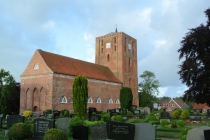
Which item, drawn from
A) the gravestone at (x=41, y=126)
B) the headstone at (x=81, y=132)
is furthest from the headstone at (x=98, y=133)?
the gravestone at (x=41, y=126)

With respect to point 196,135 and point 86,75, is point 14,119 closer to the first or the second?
point 196,135

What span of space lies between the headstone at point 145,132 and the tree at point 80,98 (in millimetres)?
8585

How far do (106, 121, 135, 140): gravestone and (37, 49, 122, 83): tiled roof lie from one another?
2286cm

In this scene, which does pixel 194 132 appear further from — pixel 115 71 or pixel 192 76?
pixel 115 71

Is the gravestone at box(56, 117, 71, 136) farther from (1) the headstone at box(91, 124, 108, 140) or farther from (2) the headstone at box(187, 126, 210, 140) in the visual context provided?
(2) the headstone at box(187, 126, 210, 140)

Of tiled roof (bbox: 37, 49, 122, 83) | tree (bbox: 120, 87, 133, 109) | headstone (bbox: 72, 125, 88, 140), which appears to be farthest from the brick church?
headstone (bbox: 72, 125, 88, 140)

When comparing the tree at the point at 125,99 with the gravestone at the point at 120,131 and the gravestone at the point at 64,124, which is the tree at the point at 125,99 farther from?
the gravestone at the point at 120,131

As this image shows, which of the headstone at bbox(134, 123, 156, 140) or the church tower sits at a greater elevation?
the church tower

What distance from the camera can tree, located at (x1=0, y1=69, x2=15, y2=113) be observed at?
107 ft

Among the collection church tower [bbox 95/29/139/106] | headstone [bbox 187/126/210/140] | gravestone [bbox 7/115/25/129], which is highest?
church tower [bbox 95/29/139/106]

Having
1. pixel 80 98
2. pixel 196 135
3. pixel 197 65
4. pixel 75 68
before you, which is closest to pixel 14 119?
pixel 80 98

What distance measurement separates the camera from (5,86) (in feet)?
110

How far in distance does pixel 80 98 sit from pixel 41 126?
6244 mm

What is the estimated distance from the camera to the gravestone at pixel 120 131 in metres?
9.14
